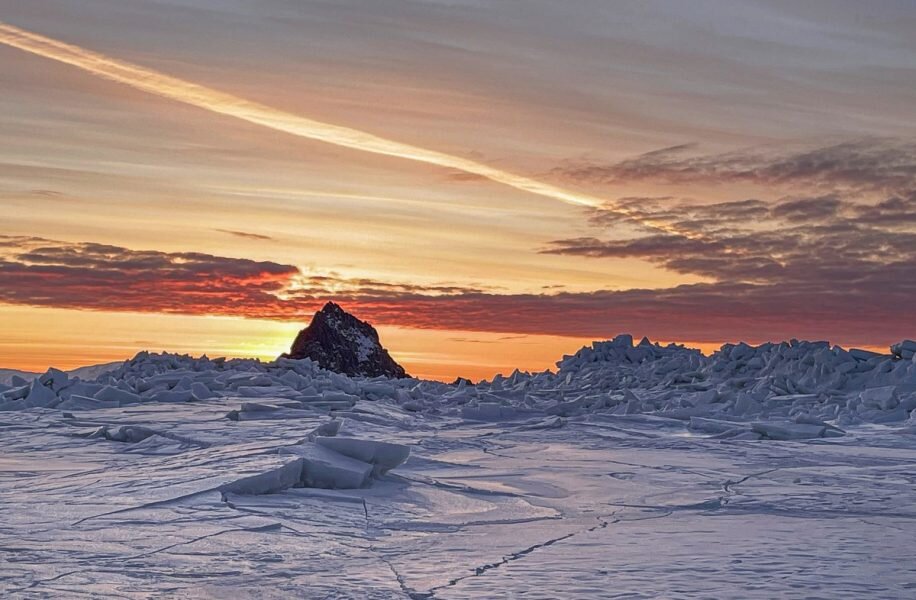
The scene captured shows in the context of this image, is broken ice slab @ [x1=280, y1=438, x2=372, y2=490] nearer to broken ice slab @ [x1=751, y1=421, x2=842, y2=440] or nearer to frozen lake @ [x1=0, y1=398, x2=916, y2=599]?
frozen lake @ [x1=0, y1=398, x2=916, y2=599]

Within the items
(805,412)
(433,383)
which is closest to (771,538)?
(805,412)

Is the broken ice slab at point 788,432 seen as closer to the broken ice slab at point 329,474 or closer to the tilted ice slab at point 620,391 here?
the tilted ice slab at point 620,391

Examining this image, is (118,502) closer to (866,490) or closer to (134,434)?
(134,434)

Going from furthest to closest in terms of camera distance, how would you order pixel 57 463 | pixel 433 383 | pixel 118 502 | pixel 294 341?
pixel 294 341 → pixel 433 383 → pixel 57 463 → pixel 118 502

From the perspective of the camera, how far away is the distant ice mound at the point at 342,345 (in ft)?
61.2

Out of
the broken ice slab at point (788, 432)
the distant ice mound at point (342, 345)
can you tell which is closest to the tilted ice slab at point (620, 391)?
the broken ice slab at point (788, 432)

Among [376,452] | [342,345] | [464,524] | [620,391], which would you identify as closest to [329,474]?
[376,452]

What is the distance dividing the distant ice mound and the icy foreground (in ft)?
24.2

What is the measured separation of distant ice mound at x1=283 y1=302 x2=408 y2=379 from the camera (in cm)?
1866

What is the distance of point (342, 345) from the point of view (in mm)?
18922

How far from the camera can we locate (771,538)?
3.71 meters

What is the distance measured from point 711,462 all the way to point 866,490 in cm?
164

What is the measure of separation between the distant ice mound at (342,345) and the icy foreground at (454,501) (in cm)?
736

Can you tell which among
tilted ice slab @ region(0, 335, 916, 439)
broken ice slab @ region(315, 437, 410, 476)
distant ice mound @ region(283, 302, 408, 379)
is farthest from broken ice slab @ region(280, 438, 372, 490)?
distant ice mound @ region(283, 302, 408, 379)
